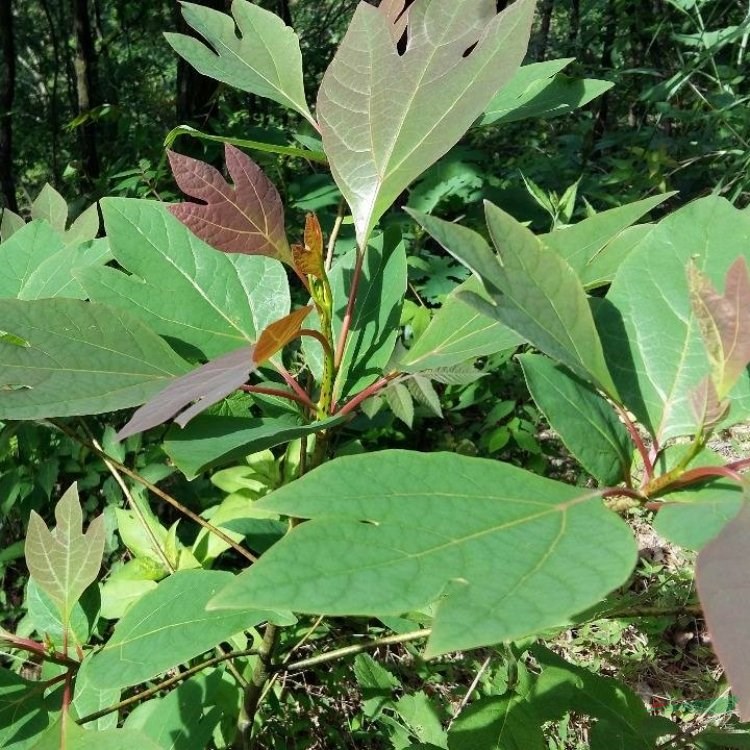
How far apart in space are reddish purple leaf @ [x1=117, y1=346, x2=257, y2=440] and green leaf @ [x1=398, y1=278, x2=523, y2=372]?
160mm

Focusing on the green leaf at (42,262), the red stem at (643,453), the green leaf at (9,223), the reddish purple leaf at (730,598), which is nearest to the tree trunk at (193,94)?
the green leaf at (9,223)

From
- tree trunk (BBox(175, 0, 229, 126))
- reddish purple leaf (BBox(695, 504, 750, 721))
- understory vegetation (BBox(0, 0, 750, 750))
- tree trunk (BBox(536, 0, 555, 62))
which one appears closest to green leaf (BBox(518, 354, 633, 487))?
understory vegetation (BBox(0, 0, 750, 750))

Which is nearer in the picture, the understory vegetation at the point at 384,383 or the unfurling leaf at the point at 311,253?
the understory vegetation at the point at 384,383

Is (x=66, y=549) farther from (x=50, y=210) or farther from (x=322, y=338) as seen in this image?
(x=50, y=210)

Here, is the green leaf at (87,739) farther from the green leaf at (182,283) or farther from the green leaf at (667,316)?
the green leaf at (667,316)

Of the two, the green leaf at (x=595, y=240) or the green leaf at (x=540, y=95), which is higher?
the green leaf at (x=540, y=95)

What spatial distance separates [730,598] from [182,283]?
1.51ft

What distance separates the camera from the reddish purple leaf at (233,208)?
49cm

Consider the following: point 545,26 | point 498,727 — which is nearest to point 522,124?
point 545,26

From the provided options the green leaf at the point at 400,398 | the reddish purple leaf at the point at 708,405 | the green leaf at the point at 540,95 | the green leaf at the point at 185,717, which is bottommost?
the green leaf at the point at 185,717

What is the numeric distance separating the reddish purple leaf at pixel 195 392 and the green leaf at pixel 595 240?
0.24m

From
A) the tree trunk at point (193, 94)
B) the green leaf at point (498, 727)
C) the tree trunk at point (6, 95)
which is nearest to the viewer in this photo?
the green leaf at point (498, 727)

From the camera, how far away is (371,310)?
620 mm

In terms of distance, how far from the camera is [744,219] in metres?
0.46
